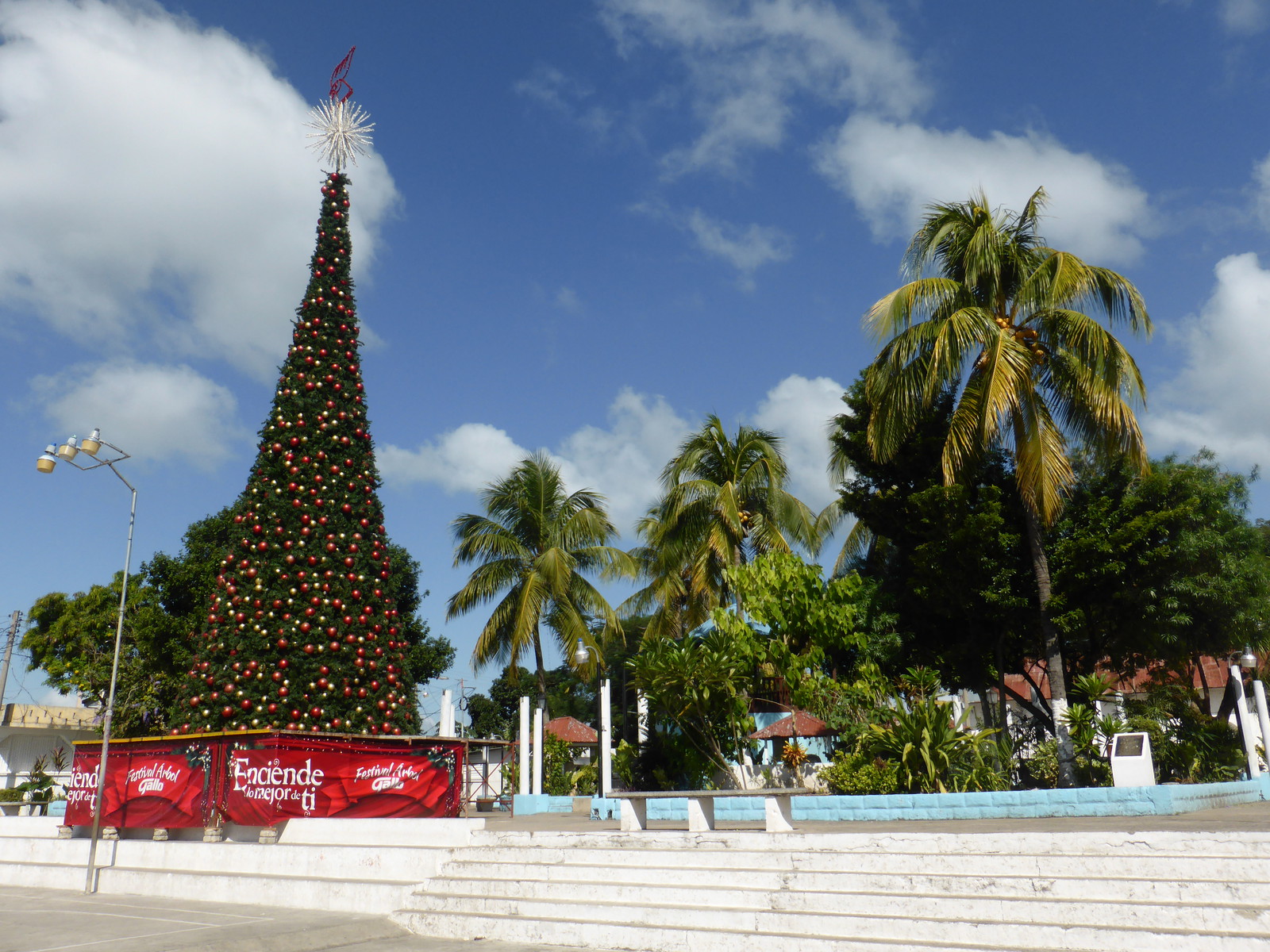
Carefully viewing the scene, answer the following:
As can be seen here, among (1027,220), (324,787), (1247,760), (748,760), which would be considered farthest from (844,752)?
(1027,220)

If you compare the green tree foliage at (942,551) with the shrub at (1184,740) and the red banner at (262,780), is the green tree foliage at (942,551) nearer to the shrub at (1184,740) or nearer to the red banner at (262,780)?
the shrub at (1184,740)

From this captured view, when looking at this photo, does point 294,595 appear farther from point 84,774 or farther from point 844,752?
point 844,752

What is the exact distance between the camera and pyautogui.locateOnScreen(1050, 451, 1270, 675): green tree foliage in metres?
17.9

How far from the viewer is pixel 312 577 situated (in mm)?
17344

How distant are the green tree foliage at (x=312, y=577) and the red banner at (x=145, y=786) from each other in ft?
3.89

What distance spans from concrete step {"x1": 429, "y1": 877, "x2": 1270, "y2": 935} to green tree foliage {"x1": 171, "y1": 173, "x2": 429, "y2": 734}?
8488 millimetres

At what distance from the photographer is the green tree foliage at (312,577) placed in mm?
16422

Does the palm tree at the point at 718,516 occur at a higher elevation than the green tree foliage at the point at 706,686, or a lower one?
higher

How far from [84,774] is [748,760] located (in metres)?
13.6

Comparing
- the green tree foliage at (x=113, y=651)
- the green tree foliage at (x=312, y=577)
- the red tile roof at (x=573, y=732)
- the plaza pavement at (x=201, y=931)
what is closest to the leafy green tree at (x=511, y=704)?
the red tile roof at (x=573, y=732)

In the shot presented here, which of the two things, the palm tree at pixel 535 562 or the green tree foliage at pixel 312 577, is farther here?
the palm tree at pixel 535 562

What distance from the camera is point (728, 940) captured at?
7.04m

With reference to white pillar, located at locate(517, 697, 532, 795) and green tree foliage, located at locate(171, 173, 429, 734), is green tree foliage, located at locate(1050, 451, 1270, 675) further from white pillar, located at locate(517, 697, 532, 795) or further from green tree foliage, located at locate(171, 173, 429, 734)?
green tree foliage, located at locate(171, 173, 429, 734)

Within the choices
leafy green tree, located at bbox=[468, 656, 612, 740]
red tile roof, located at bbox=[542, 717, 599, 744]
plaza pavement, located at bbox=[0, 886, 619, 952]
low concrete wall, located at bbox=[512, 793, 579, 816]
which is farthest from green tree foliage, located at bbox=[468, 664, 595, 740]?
plaza pavement, located at bbox=[0, 886, 619, 952]
